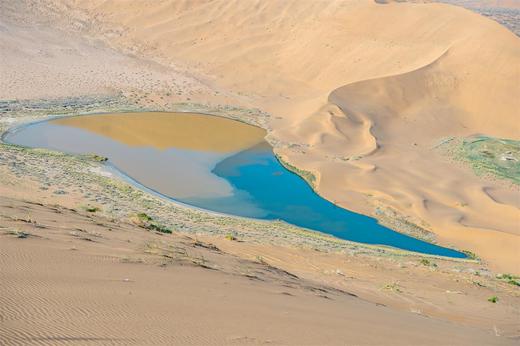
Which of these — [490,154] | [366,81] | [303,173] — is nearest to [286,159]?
[303,173]

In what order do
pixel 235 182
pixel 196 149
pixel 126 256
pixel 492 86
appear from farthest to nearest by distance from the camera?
pixel 492 86, pixel 196 149, pixel 235 182, pixel 126 256

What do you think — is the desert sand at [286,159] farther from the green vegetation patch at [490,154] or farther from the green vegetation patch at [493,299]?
the green vegetation patch at [490,154]

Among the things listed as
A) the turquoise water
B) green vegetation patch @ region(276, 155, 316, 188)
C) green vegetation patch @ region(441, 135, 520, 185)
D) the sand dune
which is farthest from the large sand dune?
the sand dune

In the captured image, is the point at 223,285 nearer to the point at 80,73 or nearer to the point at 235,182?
the point at 235,182

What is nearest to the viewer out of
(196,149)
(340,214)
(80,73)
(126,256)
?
(126,256)

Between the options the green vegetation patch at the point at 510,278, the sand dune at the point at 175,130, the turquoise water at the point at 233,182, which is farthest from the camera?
the sand dune at the point at 175,130

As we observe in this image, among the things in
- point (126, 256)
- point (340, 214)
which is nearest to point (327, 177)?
point (340, 214)

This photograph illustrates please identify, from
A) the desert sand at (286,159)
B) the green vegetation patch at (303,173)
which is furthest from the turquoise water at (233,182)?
the desert sand at (286,159)
